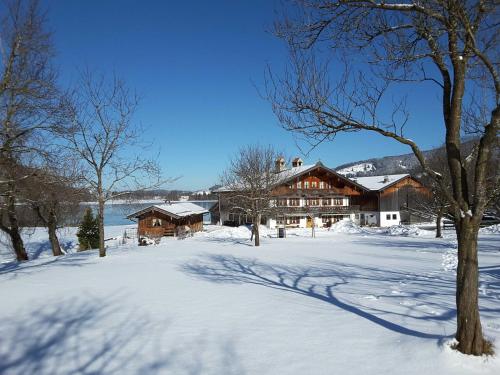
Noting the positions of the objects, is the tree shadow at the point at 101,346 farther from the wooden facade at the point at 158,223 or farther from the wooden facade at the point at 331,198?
the wooden facade at the point at 331,198

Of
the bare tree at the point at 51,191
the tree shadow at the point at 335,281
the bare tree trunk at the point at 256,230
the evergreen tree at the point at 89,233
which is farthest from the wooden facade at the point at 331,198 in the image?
the tree shadow at the point at 335,281

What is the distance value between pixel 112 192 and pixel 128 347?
45.9 feet

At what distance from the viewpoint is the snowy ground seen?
16.3 ft

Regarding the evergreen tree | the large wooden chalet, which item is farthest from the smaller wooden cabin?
the evergreen tree

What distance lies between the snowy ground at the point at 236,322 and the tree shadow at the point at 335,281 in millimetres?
37

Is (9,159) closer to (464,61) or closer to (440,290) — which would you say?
(464,61)

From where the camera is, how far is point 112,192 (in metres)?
18.5

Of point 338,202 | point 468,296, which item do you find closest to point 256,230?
point 468,296

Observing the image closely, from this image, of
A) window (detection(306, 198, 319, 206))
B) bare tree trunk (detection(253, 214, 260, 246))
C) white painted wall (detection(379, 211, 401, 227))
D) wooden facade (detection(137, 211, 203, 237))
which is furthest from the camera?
white painted wall (detection(379, 211, 401, 227))

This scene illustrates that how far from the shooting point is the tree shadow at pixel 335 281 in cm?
703

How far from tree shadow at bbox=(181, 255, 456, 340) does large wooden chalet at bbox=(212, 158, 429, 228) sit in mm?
30627

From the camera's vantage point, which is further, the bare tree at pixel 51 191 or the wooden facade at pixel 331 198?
the wooden facade at pixel 331 198

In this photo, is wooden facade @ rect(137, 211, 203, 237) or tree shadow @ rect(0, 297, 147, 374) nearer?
tree shadow @ rect(0, 297, 147, 374)

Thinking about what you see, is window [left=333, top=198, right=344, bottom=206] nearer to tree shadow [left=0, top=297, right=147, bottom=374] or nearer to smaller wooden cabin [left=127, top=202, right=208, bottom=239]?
smaller wooden cabin [left=127, top=202, right=208, bottom=239]
